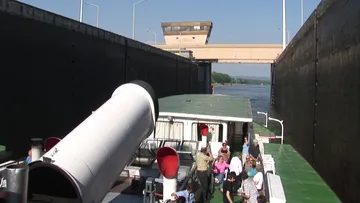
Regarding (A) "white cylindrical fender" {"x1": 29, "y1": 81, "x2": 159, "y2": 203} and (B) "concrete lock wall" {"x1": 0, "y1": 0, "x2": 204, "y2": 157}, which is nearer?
(A) "white cylindrical fender" {"x1": 29, "y1": 81, "x2": 159, "y2": 203}

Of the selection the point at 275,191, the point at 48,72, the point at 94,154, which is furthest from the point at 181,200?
the point at 48,72

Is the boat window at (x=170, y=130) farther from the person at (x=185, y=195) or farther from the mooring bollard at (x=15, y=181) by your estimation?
the mooring bollard at (x=15, y=181)

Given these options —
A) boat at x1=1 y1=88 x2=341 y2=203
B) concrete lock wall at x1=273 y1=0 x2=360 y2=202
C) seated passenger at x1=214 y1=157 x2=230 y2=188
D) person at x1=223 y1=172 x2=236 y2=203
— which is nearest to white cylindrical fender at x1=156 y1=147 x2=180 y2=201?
boat at x1=1 y1=88 x2=341 y2=203

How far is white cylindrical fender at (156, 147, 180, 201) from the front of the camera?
7137mm

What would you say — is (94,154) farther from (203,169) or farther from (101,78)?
(101,78)

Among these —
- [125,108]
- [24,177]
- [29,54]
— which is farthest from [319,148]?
[29,54]

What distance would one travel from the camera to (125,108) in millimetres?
5953

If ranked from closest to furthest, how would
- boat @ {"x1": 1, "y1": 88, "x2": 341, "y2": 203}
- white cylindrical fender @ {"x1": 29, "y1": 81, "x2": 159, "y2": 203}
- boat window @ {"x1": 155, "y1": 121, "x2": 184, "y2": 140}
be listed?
1. white cylindrical fender @ {"x1": 29, "y1": 81, "x2": 159, "y2": 203}
2. boat @ {"x1": 1, "y1": 88, "x2": 341, "y2": 203}
3. boat window @ {"x1": 155, "y1": 121, "x2": 184, "y2": 140}

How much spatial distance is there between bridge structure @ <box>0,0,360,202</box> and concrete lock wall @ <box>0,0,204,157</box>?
5 centimetres

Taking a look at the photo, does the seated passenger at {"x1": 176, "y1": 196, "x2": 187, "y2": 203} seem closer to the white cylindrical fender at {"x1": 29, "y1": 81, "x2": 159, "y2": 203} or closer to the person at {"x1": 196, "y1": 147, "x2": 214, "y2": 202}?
the white cylindrical fender at {"x1": 29, "y1": 81, "x2": 159, "y2": 203}

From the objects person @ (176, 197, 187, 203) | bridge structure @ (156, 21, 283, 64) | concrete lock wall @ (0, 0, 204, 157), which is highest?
bridge structure @ (156, 21, 283, 64)

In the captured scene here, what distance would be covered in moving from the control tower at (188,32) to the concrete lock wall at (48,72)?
72338 millimetres

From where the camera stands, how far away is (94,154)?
15.8 ft

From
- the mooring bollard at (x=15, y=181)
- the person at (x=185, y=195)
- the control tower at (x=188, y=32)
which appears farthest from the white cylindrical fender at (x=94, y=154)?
the control tower at (x=188, y=32)
